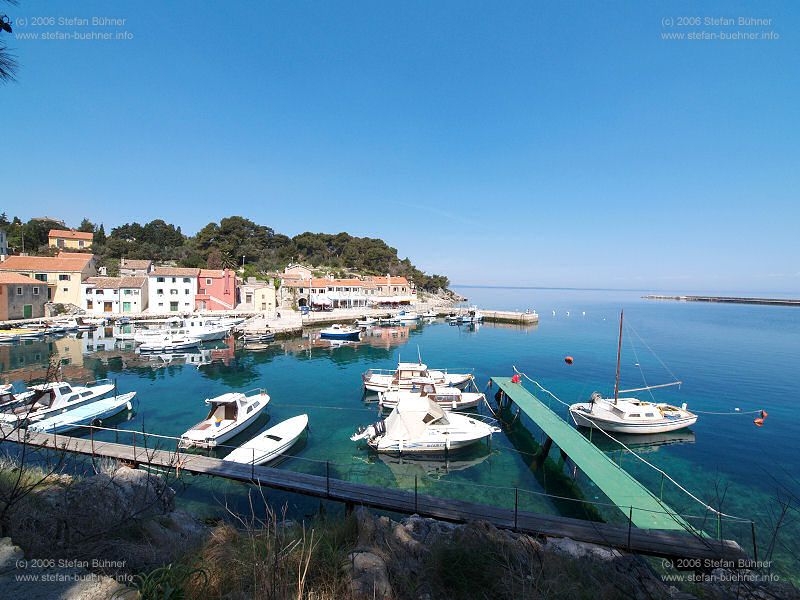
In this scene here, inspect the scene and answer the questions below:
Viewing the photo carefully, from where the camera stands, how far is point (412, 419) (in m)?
14.9

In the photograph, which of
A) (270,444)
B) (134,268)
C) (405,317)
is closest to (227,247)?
(134,268)

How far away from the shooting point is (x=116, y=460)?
11.1 metres

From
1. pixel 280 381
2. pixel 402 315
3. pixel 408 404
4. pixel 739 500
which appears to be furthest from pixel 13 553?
pixel 402 315

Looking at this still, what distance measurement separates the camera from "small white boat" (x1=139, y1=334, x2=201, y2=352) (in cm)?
3250

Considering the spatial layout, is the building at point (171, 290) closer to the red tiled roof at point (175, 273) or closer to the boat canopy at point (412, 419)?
the red tiled roof at point (175, 273)

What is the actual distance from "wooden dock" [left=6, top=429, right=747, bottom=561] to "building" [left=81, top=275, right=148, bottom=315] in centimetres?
4919

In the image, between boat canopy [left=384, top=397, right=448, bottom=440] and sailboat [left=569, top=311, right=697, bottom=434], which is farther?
sailboat [left=569, top=311, right=697, bottom=434]

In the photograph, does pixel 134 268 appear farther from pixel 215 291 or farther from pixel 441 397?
pixel 441 397

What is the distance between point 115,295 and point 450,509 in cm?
5989

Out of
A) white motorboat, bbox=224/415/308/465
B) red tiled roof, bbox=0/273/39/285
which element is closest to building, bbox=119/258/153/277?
red tiled roof, bbox=0/273/39/285

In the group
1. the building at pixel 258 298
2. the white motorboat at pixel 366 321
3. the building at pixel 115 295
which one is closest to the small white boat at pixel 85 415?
the white motorboat at pixel 366 321

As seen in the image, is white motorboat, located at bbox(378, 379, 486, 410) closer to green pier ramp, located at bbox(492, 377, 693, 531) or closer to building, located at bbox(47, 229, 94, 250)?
green pier ramp, located at bbox(492, 377, 693, 531)

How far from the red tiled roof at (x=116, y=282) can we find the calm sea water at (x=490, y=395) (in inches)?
657

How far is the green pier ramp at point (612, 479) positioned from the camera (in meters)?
9.37
